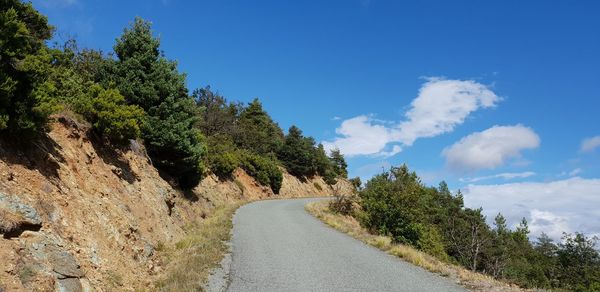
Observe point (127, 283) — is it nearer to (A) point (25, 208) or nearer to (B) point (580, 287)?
(A) point (25, 208)

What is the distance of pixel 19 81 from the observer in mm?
8578

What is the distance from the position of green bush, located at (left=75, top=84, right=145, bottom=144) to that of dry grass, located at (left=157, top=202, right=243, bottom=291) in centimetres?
448

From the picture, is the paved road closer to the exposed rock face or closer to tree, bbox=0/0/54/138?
the exposed rock face

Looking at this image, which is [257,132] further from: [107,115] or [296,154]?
[107,115]

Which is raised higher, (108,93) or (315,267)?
(108,93)

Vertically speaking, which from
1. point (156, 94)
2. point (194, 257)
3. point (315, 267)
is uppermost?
point (156, 94)

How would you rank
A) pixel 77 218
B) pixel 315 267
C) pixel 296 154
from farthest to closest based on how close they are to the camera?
pixel 296 154
pixel 315 267
pixel 77 218

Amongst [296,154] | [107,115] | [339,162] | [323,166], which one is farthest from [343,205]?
[339,162]

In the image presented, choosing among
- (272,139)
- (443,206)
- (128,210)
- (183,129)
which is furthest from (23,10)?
(443,206)

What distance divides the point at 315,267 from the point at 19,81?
332 inches

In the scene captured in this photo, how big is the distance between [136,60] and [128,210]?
10018 mm

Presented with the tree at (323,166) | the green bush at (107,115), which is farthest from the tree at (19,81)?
the tree at (323,166)

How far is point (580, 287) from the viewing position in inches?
2419

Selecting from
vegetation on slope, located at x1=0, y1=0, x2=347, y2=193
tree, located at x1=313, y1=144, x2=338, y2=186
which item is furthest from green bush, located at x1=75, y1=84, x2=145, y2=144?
tree, located at x1=313, y1=144, x2=338, y2=186
